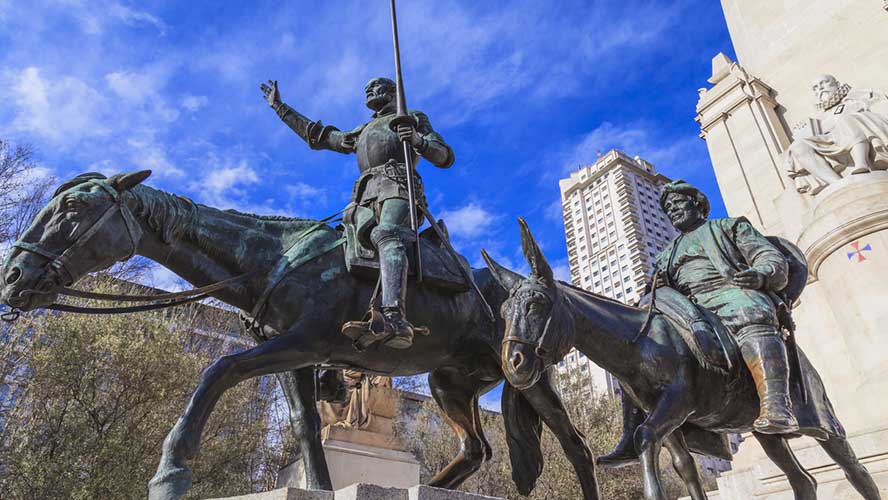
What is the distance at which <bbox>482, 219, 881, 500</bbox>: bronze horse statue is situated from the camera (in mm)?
4469

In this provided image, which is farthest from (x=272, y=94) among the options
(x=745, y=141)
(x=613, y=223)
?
(x=613, y=223)

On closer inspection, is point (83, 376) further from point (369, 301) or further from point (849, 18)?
point (849, 18)

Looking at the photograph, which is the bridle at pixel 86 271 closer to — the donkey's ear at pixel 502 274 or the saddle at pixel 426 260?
the saddle at pixel 426 260

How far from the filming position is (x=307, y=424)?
15.8 feet


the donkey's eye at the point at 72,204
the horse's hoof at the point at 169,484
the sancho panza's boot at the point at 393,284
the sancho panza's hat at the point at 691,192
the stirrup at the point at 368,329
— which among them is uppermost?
the sancho panza's hat at the point at 691,192

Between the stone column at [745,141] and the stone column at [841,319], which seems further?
the stone column at [745,141]

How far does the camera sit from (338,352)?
4695 millimetres

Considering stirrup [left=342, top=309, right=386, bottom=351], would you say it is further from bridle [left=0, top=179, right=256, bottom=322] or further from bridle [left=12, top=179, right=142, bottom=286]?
bridle [left=12, top=179, right=142, bottom=286]

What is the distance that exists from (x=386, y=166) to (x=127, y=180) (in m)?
2.18

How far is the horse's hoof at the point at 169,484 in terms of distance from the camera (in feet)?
11.4

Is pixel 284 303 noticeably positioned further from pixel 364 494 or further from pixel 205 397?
pixel 364 494

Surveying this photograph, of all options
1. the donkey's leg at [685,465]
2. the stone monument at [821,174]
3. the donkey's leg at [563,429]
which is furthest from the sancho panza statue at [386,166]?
the stone monument at [821,174]

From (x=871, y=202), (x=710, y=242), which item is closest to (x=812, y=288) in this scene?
(x=871, y=202)

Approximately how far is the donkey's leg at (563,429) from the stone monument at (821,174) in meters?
4.72
